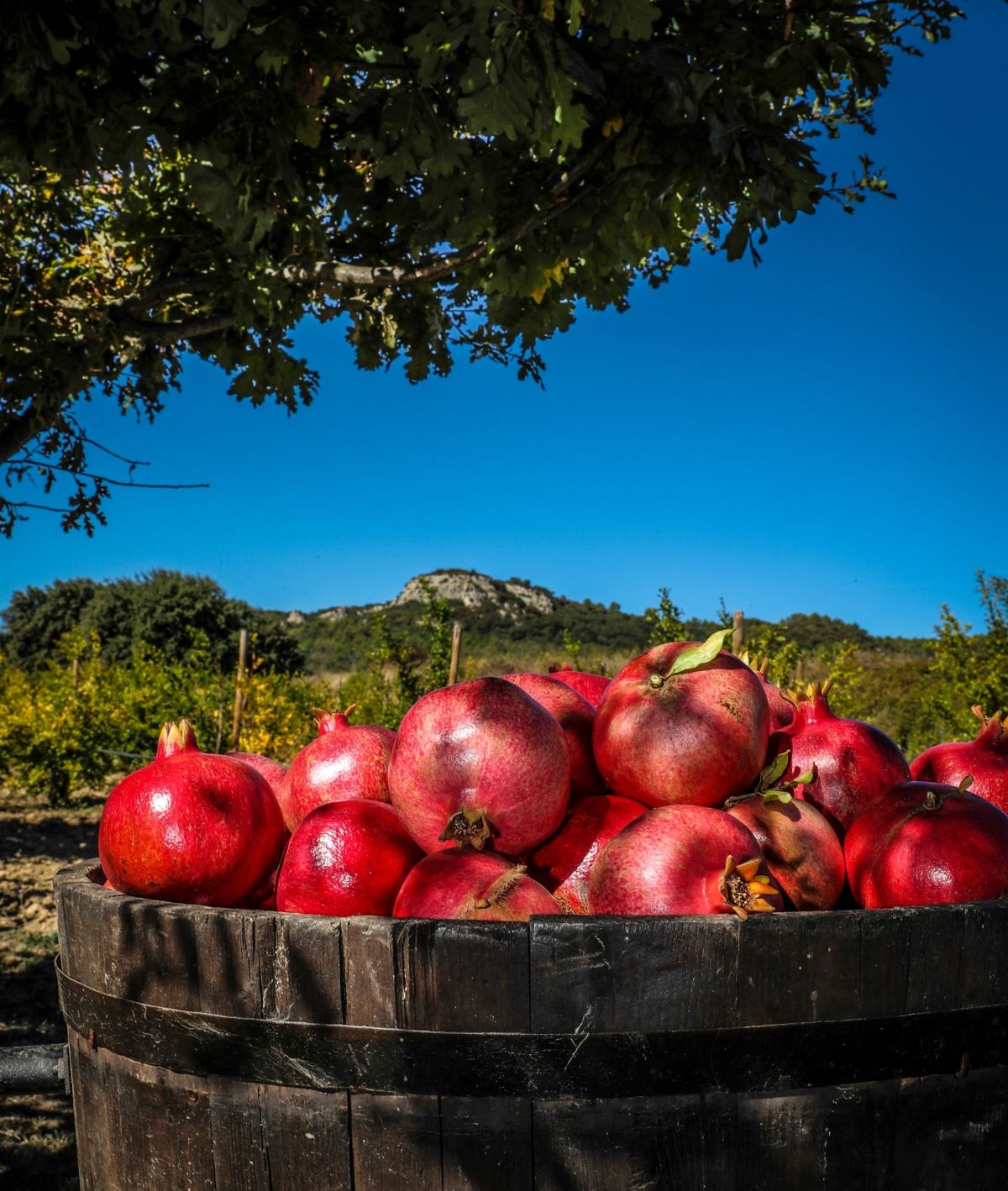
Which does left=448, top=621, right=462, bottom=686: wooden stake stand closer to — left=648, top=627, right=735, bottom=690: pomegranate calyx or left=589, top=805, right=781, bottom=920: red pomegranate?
left=648, top=627, right=735, bottom=690: pomegranate calyx

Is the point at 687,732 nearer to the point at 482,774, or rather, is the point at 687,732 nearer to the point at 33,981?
the point at 482,774

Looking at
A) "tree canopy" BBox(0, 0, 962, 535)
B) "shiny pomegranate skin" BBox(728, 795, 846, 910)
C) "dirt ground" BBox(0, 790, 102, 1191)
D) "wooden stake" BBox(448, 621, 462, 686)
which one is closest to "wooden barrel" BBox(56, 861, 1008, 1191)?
"shiny pomegranate skin" BBox(728, 795, 846, 910)

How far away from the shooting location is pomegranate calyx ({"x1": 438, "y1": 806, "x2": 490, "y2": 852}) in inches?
65.5

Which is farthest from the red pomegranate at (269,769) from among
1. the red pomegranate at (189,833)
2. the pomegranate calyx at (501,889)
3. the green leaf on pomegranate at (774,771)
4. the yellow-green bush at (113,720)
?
the yellow-green bush at (113,720)

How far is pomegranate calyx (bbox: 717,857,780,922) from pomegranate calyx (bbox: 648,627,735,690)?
0.43 metres

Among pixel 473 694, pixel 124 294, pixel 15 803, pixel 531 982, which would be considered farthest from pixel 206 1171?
pixel 15 803

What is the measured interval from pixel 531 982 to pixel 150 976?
65 cm

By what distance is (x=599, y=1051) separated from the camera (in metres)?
1.34

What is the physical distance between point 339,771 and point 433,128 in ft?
7.24

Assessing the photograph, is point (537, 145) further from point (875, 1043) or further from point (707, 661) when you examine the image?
point (875, 1043)

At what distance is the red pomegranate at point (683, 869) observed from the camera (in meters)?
1.46

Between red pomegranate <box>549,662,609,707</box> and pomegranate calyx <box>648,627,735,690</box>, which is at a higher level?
pomegranate calyx <box>648,627,735,690</box>

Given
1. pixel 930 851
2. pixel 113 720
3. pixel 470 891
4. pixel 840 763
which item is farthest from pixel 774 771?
pixel 113 720

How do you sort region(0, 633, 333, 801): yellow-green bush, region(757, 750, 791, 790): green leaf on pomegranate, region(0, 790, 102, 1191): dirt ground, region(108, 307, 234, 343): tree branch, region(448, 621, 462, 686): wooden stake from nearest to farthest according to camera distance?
region(757, 750, 791, 790): green leaf on pomegranate
region(0, 790, 102, 1191): dirt ground
region(108, 307, 234, 343): tree branch
region(448, 621, 462, 686): wooden stake
region(0, 633, 333, 801): yellow-green bush
